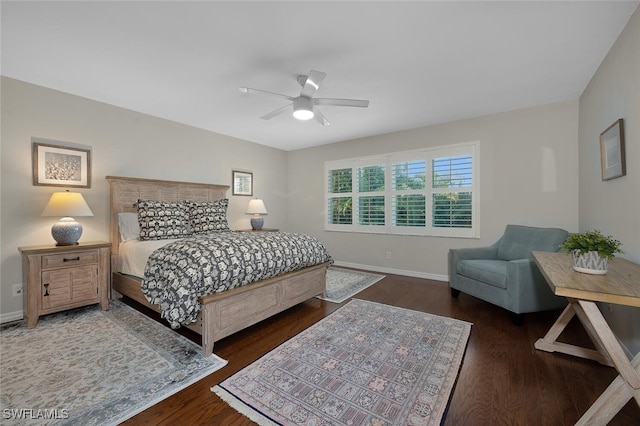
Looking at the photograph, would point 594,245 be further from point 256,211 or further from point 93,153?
point 93,153

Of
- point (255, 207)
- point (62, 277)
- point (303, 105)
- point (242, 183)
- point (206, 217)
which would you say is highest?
point (303, 105)

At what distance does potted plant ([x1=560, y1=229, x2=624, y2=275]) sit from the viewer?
1.58 meters

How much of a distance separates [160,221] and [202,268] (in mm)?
1711

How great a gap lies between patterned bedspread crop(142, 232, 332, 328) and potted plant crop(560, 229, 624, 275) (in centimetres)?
225

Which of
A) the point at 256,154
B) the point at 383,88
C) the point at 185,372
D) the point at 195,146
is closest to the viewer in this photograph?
the point at 185,372

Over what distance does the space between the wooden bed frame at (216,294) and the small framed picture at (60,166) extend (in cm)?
26

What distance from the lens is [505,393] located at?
1.65 m

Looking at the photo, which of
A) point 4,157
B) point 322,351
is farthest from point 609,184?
point 4,157

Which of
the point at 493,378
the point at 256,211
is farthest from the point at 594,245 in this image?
the point at 256,211

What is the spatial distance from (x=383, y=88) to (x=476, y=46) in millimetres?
954

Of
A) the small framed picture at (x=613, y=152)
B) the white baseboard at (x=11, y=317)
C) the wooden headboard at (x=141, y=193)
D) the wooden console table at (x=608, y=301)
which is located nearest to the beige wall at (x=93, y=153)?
the white baseboard at (x=11, y=317)

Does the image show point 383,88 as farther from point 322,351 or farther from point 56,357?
point 56,357

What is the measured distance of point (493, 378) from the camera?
1793mm

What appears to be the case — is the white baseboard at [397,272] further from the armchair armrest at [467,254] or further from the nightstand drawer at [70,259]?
the nightstand drawer at [70,259]
